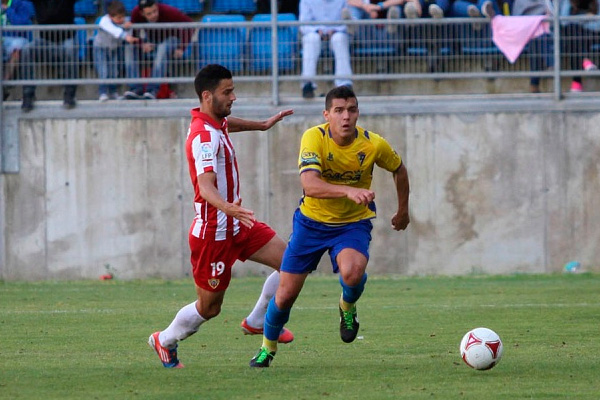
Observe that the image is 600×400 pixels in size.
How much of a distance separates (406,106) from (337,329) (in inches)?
271

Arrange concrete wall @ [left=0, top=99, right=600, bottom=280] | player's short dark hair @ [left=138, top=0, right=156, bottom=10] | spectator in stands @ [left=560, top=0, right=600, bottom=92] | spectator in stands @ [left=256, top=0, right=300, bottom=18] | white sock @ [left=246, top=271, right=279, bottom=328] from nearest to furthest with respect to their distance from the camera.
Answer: white sock @ [left=246, top=271, right=279, bottom=328], concrete wall @ [left=0, top=99, right=600, bottom=280], spectator in stands @ [left=560, top=0, right=600, bottom=92], player's short dark hair @ [left=138, top=0, right=156, bottom=10], spectator in stands @ [left=256, top=0, right=300, bottom=18]

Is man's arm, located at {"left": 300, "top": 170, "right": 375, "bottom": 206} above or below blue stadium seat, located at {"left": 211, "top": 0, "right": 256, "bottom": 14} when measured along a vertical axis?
below

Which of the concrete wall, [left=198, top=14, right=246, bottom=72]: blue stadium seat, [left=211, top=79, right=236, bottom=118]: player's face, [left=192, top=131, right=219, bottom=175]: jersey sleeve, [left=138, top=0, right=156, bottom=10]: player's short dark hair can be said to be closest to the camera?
[left=192, top=131, right=219, bottom=175]: jersey sleeve

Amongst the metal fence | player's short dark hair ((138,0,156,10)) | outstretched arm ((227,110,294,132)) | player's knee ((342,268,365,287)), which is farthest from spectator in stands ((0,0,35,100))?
player's knee ((342,268,365,287))

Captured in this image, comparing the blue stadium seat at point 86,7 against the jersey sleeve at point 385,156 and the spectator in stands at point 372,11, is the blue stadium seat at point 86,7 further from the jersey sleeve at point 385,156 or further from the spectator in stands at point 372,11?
the jersey sleeve at point 385,156

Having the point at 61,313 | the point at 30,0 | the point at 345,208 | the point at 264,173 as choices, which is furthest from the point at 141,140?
the point at 345,208

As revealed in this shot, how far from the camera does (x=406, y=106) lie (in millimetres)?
17328

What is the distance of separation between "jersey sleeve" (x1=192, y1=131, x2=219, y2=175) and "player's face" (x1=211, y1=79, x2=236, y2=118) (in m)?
0.24

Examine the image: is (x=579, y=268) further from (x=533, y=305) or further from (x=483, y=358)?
(x=483, y=358)

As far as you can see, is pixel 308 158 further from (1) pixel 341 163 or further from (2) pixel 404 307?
(2) pixel 404 307

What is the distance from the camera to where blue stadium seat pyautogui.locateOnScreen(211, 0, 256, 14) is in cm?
1938

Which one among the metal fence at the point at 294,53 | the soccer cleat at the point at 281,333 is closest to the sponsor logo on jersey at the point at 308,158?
the soccer cleat at the point at 281,333

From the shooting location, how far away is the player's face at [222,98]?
857 cm

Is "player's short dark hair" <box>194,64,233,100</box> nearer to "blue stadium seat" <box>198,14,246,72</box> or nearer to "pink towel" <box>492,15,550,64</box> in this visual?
"blue stadium seat" <box>198,14,246,72</box>
